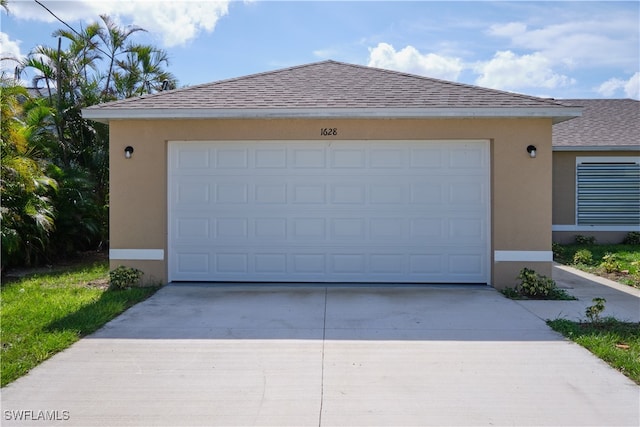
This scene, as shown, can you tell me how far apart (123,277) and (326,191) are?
365 centimetres

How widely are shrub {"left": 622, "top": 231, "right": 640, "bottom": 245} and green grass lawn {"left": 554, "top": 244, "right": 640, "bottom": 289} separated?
38 cm

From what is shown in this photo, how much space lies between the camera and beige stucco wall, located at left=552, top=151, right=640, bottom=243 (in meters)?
14.0

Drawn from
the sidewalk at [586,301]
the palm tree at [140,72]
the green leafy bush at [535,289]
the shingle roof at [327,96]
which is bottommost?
the sidewalk at [586,301]

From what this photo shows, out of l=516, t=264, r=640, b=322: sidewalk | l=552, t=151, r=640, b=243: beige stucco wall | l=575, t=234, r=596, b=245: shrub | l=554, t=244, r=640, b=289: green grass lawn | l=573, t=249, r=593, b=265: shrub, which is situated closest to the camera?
l=516, t=264, r=640, b=322: sidewalk

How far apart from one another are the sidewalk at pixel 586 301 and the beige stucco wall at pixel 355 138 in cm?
83

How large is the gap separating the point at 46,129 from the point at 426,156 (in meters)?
9.08

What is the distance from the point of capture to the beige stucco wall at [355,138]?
27.8ft

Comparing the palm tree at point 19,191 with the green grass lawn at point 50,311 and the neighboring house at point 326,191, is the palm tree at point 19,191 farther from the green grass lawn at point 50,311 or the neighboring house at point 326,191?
the neighboring house at point 326,191

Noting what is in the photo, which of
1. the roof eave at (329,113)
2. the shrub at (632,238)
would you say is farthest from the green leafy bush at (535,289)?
the shrub at (632,238)

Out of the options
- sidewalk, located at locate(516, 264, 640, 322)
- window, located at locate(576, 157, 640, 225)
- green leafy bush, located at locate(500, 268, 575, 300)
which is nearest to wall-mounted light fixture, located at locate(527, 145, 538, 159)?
green leafy bush, located at locate(500, 268, 575, 300)

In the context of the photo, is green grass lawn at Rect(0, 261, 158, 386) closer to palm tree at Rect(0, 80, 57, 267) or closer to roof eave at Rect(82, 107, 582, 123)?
palm tree at Rect(0, 80, 57, 267)

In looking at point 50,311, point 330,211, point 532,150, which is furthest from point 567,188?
point 50,311

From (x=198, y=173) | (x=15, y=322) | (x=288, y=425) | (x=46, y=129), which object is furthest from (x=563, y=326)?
(x=46, y=129)

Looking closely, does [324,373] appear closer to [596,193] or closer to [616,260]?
[616,260]
